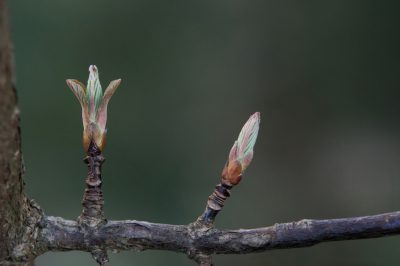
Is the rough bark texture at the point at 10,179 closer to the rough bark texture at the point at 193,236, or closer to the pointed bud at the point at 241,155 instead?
the rough bark texture at the point at 193,236

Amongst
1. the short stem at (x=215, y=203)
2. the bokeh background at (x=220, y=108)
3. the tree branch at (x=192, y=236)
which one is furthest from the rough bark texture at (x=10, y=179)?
the bokeh background at (x=220, y=108)

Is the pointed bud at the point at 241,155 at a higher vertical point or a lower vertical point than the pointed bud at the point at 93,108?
lower

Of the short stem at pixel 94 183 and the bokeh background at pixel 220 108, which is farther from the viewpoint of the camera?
the bokeh background at pixel 220 108

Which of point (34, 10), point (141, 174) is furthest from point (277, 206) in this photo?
point (34, 10)

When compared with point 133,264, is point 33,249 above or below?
below

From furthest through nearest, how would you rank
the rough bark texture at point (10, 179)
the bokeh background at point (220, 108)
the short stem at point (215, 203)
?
the bokeh background at point (220, 108), the short stem at point (215, 203), the rough bark texture at point (10, 179)

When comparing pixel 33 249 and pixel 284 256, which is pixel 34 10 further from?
pixel 33 249

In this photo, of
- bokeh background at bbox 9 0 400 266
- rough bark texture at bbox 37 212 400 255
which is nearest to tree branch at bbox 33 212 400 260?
rough bark texture at bbox 37 212 400 255

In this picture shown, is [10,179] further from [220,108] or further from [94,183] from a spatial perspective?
[220,108]
